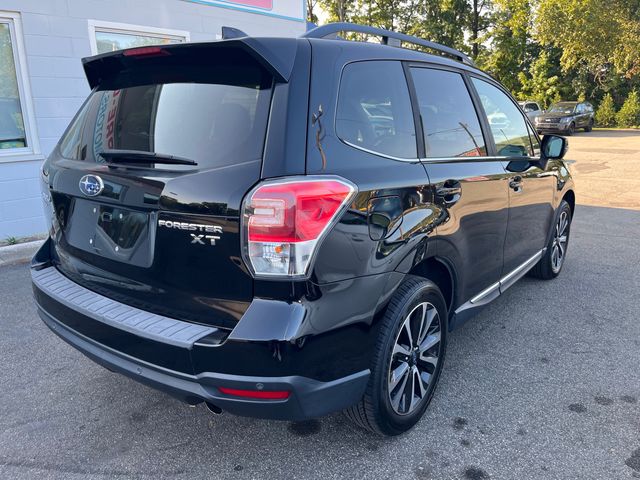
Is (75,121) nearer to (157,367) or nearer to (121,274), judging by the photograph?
(121,274)

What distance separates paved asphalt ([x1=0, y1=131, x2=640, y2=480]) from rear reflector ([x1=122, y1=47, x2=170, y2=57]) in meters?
1.85

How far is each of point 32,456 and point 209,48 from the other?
208cm

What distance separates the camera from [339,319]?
2012mm

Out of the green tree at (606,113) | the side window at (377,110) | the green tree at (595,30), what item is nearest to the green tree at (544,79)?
the green tree at (606,113)

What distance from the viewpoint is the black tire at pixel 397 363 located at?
226 centimetres

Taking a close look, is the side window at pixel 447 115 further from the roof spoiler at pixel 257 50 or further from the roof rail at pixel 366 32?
the roof spoiler at pixel 257 50

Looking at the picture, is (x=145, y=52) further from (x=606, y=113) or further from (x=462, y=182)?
(x=606, y=113)

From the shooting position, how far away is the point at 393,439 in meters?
2.54

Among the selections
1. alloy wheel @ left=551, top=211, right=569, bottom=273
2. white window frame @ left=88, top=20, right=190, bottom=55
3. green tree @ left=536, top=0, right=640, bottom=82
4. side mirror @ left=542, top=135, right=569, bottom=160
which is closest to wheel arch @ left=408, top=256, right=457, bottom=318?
side mirror @ left=542, top=135, right=569, bottom=160

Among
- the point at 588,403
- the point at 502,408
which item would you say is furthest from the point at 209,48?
the point at 588,403

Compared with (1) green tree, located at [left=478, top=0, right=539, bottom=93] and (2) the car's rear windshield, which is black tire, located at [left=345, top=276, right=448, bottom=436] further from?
(1) green tree, located at [left=478, top=0, right=539, bottom=93]

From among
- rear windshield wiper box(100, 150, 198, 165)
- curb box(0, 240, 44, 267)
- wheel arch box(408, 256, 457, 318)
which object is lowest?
curb box(0, 240, 44, 267)

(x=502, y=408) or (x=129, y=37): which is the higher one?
(x=129, y=37)

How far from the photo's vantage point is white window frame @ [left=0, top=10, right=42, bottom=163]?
20.1 ft
